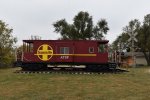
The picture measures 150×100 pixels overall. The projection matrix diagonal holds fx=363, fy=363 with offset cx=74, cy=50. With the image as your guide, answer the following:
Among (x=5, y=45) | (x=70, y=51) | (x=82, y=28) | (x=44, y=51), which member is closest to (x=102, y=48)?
(x=70, y=51)

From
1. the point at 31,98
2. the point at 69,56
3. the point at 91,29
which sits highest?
the point at 91,29

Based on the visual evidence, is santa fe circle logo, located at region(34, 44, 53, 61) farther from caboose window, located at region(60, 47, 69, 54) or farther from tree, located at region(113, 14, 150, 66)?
tree, located at region(113, 14, 150, 66)

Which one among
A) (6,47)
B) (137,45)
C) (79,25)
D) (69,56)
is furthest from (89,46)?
(137,45)

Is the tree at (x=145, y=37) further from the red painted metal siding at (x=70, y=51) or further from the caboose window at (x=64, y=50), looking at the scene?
the caboose window at (x=64, y=50)

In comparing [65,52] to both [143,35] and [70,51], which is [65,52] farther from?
[143,35]

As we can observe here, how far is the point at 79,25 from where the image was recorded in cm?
8212

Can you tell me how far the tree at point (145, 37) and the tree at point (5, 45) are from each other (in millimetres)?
34916

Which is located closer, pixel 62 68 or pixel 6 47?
pixel 62 68

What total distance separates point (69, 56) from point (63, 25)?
5047cm

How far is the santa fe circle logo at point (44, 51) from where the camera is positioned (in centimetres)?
3372

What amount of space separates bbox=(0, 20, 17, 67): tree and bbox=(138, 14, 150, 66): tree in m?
34.9

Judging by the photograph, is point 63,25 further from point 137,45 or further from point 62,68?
point 62,68

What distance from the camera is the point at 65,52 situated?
33.9 metres

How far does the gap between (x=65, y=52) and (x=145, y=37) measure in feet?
184
